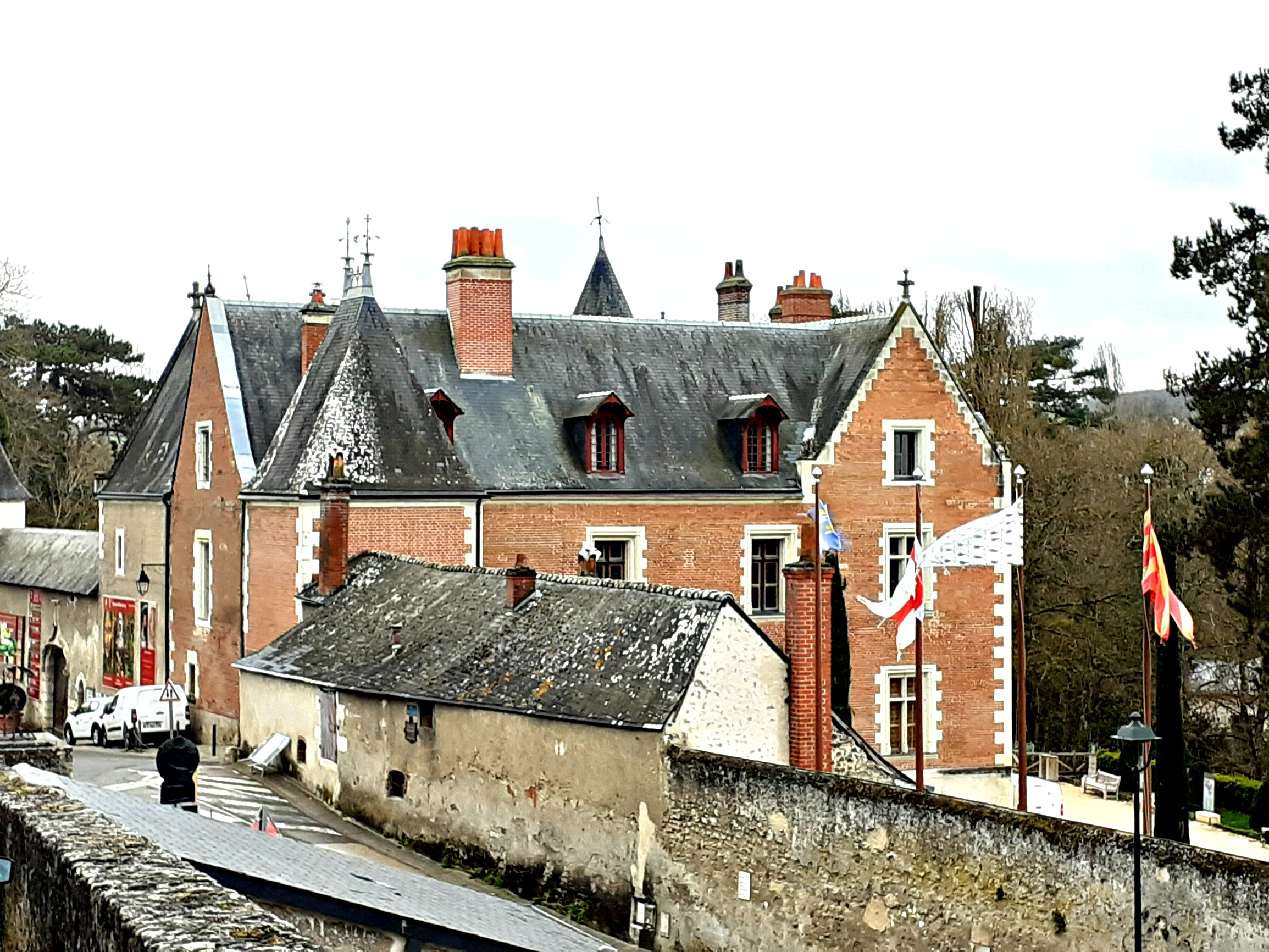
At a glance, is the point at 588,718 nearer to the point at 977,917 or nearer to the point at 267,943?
the point at 977,917

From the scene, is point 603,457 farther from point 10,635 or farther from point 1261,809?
point 10,635

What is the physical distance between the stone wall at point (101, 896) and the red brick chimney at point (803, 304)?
26686 mm

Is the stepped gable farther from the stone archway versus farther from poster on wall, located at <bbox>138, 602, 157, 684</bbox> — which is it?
the stone archway

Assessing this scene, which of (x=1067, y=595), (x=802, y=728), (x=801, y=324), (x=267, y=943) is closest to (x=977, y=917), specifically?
(x=802, y=728)

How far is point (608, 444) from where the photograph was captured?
29297 mm

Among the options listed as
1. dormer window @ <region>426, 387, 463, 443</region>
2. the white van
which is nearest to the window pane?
dormer window @ <region>426, 387, 463, 443</region>

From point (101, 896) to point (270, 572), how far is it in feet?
69.1

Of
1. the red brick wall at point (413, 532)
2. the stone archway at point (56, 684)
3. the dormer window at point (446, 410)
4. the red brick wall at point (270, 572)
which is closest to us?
the red brick wall at point (413, 532)

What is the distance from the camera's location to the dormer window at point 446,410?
2805cm

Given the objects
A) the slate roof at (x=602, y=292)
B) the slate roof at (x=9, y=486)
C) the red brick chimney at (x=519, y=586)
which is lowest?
the red brick chimney at (x=519, y=586)

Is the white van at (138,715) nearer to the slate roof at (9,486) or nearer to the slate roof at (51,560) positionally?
the slate roof at (51,560)

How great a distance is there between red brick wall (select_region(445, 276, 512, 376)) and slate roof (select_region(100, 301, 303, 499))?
120 inches

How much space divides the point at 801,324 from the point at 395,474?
10.0 meters

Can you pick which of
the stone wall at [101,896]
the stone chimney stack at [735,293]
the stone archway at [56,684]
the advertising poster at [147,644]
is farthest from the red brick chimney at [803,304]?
the stone wall at [101,896]
